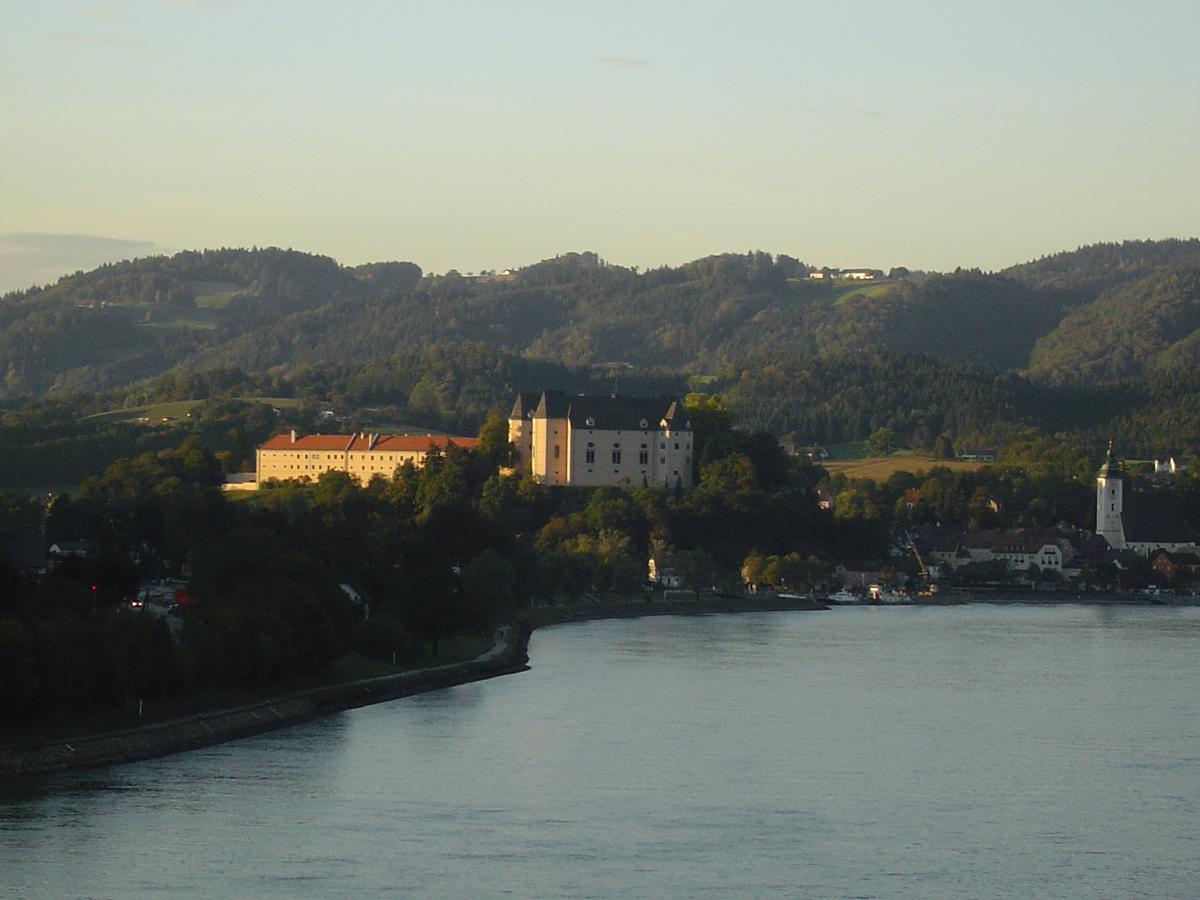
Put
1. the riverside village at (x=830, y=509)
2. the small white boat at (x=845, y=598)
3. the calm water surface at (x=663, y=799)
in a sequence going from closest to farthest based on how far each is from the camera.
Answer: the calm water surface at (x=663, y=799)
the riverside village at (x=830, y=509)
the small white boat at (x=845, y=598)

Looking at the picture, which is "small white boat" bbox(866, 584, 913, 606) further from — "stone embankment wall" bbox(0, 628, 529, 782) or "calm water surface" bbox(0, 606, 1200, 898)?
"stone embankment wall" bbox(0, 628, 529, 782)

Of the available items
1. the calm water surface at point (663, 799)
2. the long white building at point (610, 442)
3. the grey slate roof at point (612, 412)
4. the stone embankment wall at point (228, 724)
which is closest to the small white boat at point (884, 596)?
the long white building at point (610, 442)

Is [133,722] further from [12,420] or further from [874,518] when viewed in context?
[12,420]

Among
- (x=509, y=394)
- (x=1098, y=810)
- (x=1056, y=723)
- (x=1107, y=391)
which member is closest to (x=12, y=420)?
(x=509, y=394)

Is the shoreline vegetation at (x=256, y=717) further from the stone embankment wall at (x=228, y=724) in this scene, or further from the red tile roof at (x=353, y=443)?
the red tile roof at (x=353, y=443)

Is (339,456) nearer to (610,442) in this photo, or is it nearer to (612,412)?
(610,442)

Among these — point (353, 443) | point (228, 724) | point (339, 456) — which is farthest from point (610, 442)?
point (228, 724)

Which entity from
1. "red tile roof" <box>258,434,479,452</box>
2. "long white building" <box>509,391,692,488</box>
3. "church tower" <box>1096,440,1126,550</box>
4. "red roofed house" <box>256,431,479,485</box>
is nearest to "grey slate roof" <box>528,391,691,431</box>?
"long white building" <box>509,391,692,488</box>
